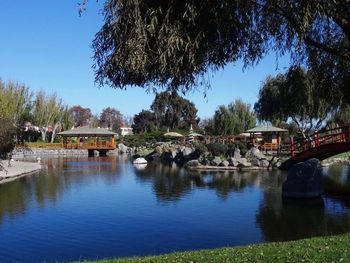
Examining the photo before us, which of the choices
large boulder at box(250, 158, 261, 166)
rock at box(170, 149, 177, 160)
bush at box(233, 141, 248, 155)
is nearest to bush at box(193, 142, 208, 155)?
bush at box(233, 141, 248, 155)

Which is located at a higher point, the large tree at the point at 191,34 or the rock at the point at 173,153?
the large tree at the point at 191,34

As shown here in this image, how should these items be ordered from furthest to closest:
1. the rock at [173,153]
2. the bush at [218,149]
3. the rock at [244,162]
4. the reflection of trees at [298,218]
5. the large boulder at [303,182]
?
the rock at [173,153] → the bush at [218,149] → the rock at [244,162] → the large boulder at [303,182] → the reflection of trees at [298,218]

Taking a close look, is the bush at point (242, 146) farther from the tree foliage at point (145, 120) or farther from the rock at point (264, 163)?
the tree foliage at point (145, 120)

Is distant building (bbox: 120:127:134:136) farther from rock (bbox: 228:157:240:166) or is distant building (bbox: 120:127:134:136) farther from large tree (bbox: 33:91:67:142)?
rock (bbox: 228:157:240:166)

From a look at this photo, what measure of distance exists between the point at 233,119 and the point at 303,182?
40321 mm

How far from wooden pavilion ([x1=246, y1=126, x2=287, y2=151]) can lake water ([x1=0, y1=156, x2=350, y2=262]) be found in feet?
52.4

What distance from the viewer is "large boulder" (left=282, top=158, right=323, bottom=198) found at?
19047mm

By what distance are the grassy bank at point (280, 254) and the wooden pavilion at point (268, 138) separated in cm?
3252

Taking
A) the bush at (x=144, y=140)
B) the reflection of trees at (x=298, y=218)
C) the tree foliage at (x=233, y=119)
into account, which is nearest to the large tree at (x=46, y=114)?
the bush at (x=144, y=140)

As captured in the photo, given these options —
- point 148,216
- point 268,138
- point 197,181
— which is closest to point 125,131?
point 268,138

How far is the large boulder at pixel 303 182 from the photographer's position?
62.5 ft

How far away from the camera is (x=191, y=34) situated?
742cm

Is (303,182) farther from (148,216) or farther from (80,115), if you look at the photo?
(80,115)

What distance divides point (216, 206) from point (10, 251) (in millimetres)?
8143
